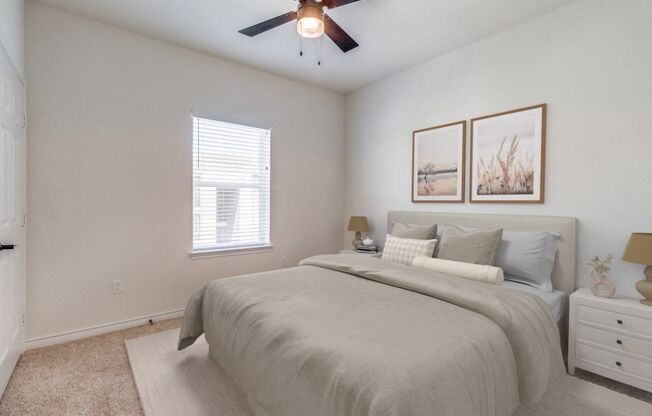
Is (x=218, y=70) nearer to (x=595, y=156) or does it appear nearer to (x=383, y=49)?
(x=383, y=49)

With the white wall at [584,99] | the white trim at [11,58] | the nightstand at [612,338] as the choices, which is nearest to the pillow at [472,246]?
the white wall at [584,99]

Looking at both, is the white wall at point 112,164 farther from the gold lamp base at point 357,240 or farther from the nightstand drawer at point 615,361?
the nightstand drawer at point 615,361

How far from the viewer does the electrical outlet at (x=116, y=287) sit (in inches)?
112

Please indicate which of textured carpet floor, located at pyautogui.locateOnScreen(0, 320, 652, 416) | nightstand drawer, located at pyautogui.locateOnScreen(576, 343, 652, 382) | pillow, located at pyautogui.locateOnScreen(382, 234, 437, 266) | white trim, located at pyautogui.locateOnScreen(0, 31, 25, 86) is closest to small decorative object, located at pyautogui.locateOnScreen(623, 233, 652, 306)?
nightstand drawer, located at pyautogui.locateOnScreen(576, 343, 652, 382)

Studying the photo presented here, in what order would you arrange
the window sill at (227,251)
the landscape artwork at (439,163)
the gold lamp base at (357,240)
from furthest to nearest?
the gold lamp base at (357,240), the window sill at (227,251), the landscape artwork at (439,163)

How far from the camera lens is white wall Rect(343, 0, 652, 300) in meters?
2.16

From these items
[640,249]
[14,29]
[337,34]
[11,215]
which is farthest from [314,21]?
[640,249]

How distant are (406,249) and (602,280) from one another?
135 cm

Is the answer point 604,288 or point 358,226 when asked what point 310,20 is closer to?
point 358,226

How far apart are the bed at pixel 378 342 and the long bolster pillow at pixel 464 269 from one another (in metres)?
0.31

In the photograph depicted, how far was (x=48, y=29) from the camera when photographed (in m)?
2.50

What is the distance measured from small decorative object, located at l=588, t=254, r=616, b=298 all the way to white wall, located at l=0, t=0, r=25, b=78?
12.6 ft

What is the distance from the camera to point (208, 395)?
74.6 inches

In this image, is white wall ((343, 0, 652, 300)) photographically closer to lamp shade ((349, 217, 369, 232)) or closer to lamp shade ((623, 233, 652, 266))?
lamp shade ((623, 233, 652, 266))
